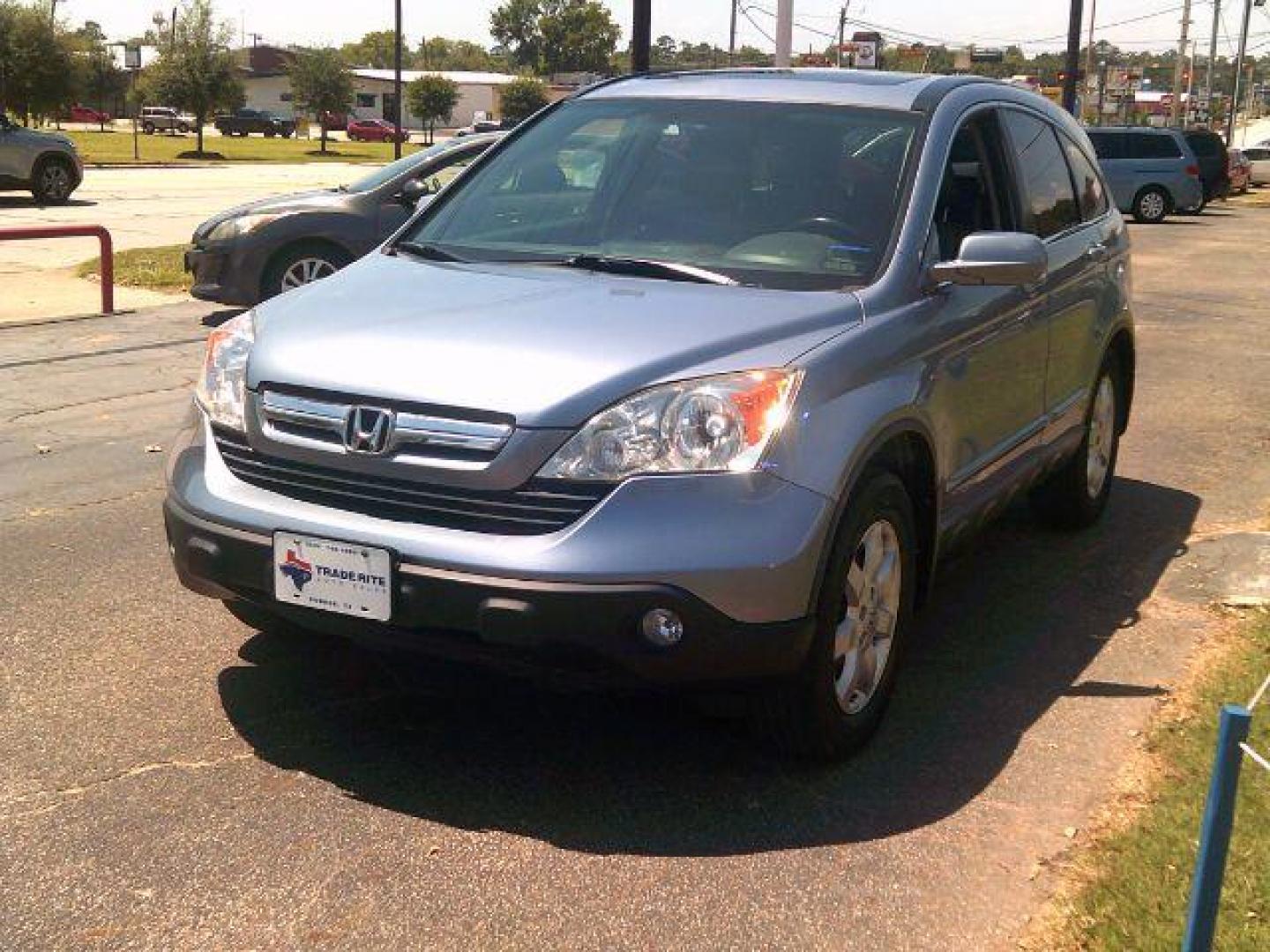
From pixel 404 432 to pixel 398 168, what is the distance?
8.90m

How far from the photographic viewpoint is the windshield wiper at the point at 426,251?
183 inches

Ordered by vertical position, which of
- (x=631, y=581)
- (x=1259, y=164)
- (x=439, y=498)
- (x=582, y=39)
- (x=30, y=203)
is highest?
(x=582, y=39)

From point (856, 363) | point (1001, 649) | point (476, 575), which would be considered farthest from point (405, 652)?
point (1001, 649)

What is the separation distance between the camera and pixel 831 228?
4461mm

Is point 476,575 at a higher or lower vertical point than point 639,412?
lower

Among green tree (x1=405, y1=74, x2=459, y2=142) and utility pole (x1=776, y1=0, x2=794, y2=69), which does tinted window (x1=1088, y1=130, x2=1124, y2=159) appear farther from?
green tree (x1=405, y1=74, x2=459, y2=142)

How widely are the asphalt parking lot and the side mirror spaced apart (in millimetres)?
1263

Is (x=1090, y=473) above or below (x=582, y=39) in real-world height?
below

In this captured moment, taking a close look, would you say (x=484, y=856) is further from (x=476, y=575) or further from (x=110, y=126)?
(x=110, y=126)

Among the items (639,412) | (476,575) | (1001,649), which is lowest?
(1001,649)

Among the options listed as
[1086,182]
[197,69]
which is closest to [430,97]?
[197,69]

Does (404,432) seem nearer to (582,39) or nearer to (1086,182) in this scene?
(1086,182)

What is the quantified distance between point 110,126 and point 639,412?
84.2 m

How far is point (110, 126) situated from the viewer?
80.4 m
